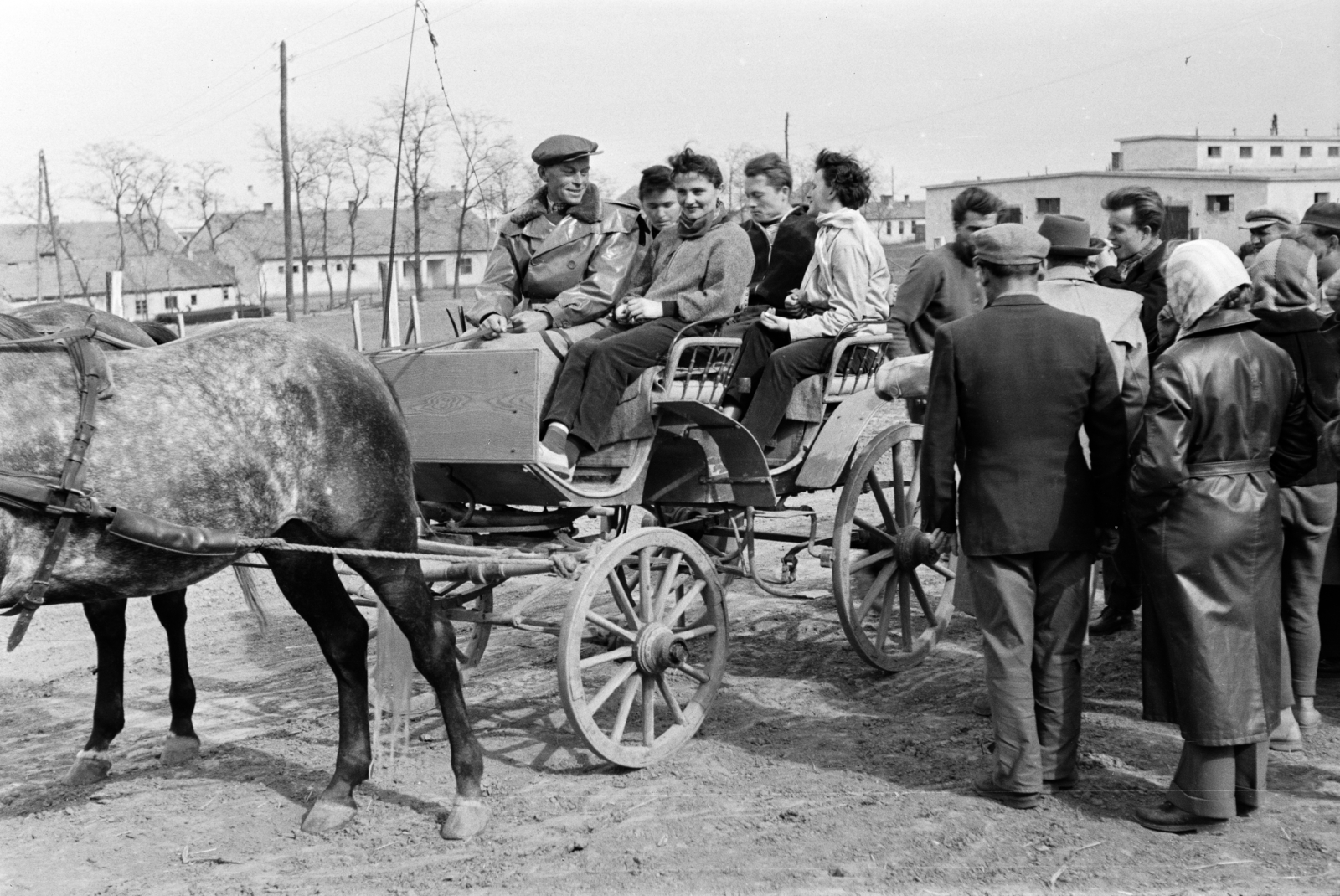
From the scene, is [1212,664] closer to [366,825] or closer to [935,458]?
[935,458]

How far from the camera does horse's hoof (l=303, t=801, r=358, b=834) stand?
15.8 ft

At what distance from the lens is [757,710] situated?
6.14 metres

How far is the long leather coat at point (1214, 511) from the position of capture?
4242 millimetres

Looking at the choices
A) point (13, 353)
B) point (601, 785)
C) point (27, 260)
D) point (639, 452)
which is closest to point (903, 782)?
point (601, 785)

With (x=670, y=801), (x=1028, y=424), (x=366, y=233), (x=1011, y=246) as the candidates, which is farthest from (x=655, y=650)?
(x=366, y=233)

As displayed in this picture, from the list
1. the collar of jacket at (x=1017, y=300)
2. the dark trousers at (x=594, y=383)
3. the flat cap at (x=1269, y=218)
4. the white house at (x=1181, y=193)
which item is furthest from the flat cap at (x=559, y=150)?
the white house at (x=1181, y=193)

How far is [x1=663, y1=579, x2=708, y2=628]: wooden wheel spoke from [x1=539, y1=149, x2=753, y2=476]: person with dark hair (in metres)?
→ 0.74

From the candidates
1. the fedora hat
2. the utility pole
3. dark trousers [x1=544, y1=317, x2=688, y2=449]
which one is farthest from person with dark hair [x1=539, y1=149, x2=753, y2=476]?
the utility pole

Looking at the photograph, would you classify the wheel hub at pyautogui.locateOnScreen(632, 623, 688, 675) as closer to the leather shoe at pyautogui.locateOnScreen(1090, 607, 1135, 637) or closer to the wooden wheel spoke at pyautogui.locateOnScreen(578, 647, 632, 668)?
the wooden wheel spoke at pyautogui.locateOnScreen(578, 647, 632, 668)

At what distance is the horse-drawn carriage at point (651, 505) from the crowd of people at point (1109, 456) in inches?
9.2

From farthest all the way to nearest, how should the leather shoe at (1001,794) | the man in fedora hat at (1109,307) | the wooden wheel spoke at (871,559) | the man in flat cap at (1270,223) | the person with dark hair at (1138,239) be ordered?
the person with dark hair at (1138,239)
the man in flat cap at (1270,223)
the wooden wheel spoke at (871,559)
the man in fedora hat at (1109,307)
the leather shoe at (1001,794)

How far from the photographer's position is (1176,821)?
4359 mm

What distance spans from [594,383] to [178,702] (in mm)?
2287

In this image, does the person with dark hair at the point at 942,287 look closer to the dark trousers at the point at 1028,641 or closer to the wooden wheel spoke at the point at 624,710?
the dark trousers at the point at 1028,641
